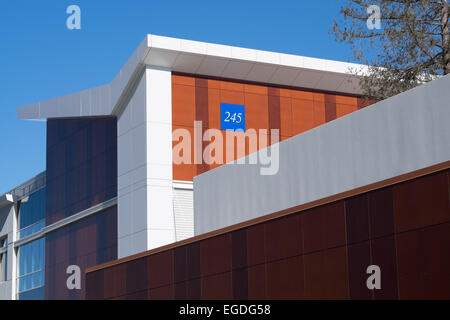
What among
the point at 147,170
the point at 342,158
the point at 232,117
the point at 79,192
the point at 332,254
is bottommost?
the point at 332,254

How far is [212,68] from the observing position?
1438 inches

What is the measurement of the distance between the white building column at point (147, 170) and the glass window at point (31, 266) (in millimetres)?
12010

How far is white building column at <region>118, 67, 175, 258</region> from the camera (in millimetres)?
34125

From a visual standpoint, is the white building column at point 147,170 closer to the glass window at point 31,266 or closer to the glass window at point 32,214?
the glass window at point 31,266

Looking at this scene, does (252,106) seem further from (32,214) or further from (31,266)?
(31,266)

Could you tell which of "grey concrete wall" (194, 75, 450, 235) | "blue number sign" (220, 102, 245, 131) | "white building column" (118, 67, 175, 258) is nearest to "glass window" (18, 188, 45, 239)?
"white building column" (118, 67, 175, 258)

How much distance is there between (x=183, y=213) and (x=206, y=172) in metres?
6.14

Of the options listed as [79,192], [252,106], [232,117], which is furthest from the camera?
[79,192]

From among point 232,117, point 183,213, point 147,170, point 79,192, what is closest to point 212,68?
point 232,117

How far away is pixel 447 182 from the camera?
57.7ft

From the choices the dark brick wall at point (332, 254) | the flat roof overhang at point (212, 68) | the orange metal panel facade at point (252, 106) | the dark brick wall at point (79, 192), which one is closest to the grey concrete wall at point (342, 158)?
the dark brick wall at point (332, 254)

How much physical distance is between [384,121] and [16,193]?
36.9 meters

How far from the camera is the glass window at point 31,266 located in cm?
4641
